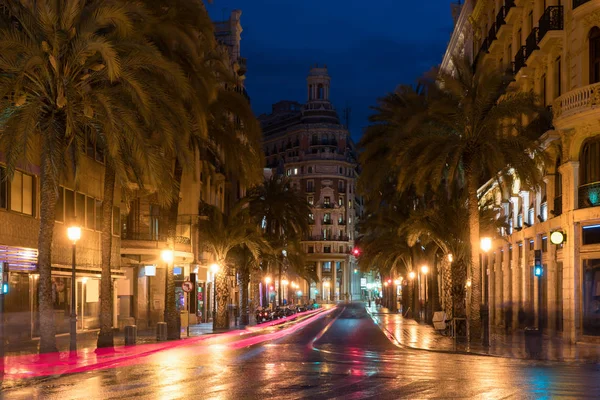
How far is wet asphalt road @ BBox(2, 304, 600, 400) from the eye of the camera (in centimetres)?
1878

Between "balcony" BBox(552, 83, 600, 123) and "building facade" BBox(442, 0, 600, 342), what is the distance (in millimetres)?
40

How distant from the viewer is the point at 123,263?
5325 cm


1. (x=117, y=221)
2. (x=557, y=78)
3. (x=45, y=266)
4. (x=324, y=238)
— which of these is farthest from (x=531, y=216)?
(x=324, y=238)

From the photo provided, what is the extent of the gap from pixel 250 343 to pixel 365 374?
1599 centimetres

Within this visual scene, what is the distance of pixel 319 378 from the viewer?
21922 mm

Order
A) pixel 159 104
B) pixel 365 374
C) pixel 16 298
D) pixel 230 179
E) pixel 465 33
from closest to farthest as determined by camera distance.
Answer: pixel 365 374 → pixel 159 104 → pixel 16 298 → pixel 465 33 → pixel 230 179

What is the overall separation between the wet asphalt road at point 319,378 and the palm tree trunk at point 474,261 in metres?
8.29

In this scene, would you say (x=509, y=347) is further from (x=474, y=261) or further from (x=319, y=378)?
(x=319, y=378)

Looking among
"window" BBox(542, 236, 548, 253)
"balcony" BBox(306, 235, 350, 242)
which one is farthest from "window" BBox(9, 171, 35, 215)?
"balcony" BBox(306, 235, 350, 242)

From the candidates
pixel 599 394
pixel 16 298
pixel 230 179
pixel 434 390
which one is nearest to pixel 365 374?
pixel 434 390

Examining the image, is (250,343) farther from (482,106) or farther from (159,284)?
(159,284)

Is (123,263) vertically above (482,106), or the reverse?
(482,106)

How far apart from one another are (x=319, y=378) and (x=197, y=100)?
14604mm

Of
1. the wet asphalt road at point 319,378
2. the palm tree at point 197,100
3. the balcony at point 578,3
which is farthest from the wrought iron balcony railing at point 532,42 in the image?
the wet asphalt road at point 319,378
